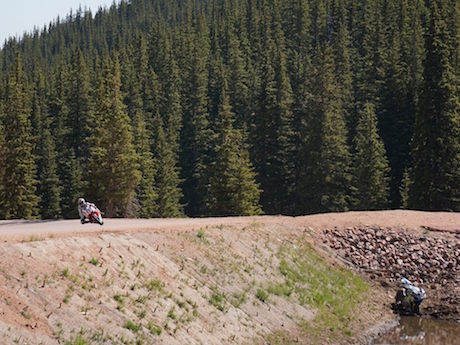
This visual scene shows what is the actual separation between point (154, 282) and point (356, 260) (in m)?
13.2

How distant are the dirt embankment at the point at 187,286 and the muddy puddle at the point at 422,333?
2.86 feet

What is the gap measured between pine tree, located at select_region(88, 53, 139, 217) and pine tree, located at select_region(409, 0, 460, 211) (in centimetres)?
2028

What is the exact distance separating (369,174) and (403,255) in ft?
80.3

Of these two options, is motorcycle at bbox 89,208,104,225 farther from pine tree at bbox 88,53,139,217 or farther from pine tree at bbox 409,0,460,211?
pine tree at bbox 409,0,460,211

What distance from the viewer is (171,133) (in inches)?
3172

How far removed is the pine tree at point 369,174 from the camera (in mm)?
52375

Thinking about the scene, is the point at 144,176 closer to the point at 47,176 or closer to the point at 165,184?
the point at 165,184

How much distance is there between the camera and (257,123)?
6669cm

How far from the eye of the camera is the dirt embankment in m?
14.4

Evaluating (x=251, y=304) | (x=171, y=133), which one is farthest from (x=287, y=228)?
(x=171, y=133)

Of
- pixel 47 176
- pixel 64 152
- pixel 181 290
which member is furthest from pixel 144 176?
pixel 181 290

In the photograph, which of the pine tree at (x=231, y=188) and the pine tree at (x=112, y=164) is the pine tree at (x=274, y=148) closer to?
the pine tree at (x=231, y=188)

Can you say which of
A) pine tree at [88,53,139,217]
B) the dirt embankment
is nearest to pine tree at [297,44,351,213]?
pine tree at [88,53,139,217]

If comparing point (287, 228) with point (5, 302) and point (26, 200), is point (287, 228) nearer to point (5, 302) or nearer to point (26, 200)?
point (5, 302)
